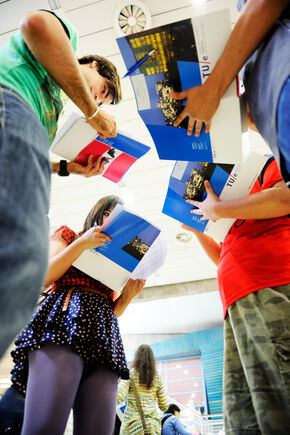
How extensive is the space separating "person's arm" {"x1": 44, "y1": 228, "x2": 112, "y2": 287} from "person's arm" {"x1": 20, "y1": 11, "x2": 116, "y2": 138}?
616 mm

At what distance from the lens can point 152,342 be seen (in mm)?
8977

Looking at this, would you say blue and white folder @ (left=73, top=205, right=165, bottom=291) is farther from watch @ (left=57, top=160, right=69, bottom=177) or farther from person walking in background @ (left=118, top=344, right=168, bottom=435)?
person walking in background @ (left=118, top=344, right=168, bottom=435)

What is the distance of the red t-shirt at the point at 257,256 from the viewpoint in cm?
101

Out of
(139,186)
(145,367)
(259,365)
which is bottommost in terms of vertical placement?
(145,367)

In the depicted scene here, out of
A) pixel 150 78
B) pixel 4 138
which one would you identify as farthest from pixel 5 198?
pixel 150 78

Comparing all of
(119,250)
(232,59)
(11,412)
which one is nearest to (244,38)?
(232,59)

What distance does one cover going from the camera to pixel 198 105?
33.4 inches

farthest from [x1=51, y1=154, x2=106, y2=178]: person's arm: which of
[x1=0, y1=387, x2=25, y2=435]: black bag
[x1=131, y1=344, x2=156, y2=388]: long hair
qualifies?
[x1=131, y1=344, x2=156, y2=388]: long hair

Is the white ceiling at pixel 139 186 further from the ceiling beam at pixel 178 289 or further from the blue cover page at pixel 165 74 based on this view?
the blue cover page at pixel 165 74

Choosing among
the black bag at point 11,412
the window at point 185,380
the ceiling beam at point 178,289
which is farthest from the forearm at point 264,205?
the window at point 185,380

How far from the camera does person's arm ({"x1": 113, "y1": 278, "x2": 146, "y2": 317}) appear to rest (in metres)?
1.52

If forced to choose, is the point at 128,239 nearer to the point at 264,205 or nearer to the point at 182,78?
the point at 264,205

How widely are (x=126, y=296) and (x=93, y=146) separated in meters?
0.77

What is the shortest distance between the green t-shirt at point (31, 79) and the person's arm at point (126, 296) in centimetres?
96
